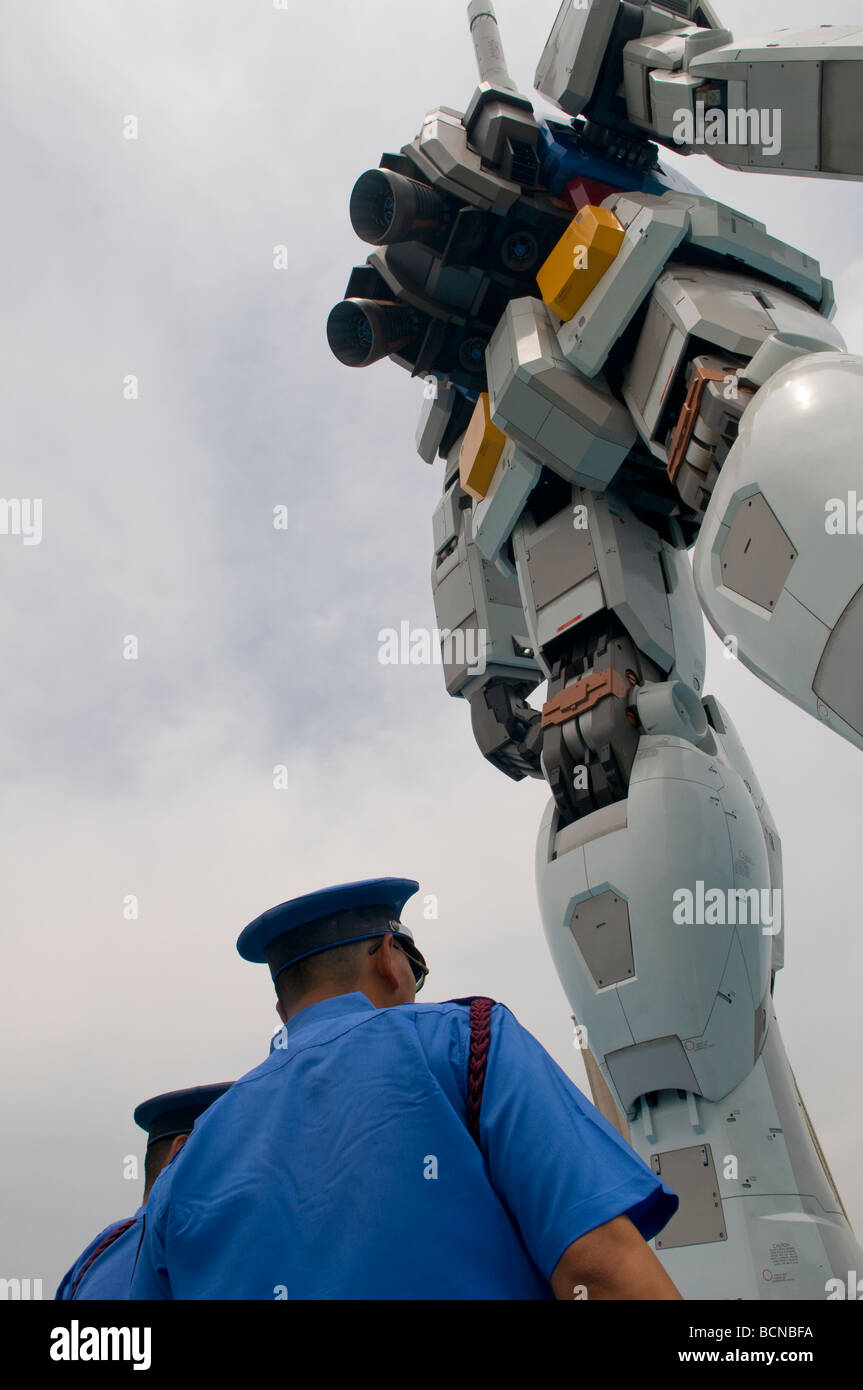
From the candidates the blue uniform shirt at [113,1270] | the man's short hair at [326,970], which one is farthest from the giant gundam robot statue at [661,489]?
the blue uniform shirt at [113,1270]

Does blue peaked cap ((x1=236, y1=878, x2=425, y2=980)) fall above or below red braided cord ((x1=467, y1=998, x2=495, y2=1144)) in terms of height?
above

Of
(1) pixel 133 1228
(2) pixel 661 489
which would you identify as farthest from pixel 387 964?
(2) pixel 661 489

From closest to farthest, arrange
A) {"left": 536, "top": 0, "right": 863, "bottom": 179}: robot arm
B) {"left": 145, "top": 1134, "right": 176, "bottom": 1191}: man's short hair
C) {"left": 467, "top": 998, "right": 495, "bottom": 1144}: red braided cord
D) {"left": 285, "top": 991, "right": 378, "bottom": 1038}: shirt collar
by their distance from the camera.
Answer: {"left": 467, "top": 998, "right": 495, "bottom": 1144}: red braided cord → {"left": 285, "top": 991, "right": 378, "bottom": 1038}: shirt collar → {"left": 145, "top": 1134, "right": 176, "bottom": 1191}: man's short hair → {"left": 536, "top": 0, "right": 863, "bottom": 179}: robot arm

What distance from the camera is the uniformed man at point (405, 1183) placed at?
1.14 metres

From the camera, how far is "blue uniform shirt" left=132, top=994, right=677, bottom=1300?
1147 millimetres

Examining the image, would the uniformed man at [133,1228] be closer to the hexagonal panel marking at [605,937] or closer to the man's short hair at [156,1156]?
the man's short hair at [156,1156]

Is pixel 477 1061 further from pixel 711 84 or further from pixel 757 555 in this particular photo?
pixel 711 84

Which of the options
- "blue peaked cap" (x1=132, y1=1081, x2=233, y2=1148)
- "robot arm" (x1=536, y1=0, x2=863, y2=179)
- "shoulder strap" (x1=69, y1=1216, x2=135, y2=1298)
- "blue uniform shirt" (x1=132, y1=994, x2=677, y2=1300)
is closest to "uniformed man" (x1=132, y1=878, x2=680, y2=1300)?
"blue uniform shirt" (x1=132, y1=994, x2=677, y2=1300)

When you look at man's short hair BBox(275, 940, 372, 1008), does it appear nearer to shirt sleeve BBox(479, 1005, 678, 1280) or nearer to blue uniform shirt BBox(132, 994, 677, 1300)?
blue uniform shirt BBox(132, 994, 677, 1300)

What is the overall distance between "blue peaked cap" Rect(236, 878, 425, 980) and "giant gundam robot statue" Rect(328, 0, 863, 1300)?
1784 millimetres

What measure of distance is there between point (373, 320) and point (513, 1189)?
4.48m

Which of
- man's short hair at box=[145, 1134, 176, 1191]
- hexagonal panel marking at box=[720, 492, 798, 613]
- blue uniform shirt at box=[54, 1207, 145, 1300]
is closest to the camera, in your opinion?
blue uniform shirt at box=[54, 1207, 145, 1300]

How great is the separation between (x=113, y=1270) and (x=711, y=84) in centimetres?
432
